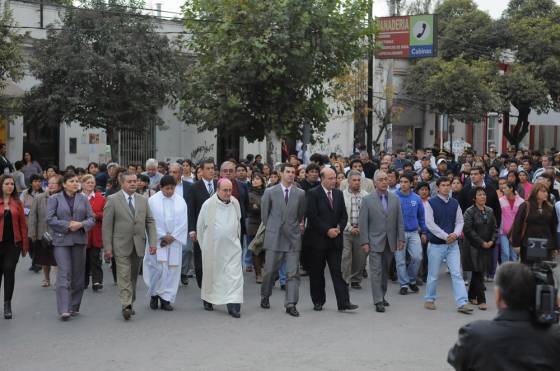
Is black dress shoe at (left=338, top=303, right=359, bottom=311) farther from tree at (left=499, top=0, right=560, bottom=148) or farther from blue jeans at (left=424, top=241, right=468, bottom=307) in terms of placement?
tree at (left=499, top=0, right=560, bottom=148)

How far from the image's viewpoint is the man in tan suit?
10578 millimetres

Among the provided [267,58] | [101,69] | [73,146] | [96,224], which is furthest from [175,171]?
[73,146]

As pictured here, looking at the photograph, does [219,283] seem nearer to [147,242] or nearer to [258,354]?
[147,242]

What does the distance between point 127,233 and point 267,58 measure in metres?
11.5

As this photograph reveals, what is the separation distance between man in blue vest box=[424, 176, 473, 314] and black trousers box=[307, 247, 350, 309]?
116 cm

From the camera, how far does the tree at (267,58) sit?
21.8 m

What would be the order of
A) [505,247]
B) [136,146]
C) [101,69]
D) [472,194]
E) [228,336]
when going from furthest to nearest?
[136,146] → [101,69] → [505,247] → [472,194] → [228,336]

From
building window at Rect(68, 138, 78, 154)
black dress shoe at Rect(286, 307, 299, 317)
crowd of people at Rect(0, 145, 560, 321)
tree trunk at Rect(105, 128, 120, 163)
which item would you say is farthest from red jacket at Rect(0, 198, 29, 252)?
building window at Rect(68, 138, 78, 154)

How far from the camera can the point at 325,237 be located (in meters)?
11.2

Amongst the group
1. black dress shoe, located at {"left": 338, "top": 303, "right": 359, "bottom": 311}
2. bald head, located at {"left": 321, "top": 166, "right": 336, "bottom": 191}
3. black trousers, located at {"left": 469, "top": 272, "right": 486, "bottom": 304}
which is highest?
bald head, located at {"left": 321, "top": 166, "right": 336, "bottom": 191}

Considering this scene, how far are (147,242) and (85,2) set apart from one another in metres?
16.8

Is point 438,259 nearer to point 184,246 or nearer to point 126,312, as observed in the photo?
point 126,312

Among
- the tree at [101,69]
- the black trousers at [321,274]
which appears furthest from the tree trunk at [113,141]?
the black trousers at [321,274]

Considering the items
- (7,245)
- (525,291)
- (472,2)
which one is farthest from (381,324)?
(472,2)
